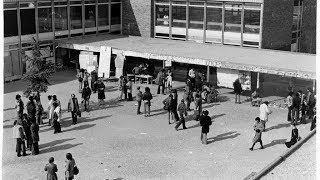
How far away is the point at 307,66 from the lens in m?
24.3

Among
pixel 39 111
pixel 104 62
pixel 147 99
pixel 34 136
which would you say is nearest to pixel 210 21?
pixel 104 62

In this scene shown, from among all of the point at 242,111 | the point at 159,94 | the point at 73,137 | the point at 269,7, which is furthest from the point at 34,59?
the point at 269,7

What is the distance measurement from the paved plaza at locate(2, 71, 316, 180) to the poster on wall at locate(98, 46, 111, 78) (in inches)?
215

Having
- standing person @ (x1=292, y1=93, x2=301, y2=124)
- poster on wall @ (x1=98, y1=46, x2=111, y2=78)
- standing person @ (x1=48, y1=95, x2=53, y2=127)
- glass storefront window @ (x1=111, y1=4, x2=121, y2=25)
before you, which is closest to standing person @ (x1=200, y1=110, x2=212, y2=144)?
standing person @ (x1=292, y1=93, x2=301, y2=124)

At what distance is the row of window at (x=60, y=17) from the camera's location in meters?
28.8

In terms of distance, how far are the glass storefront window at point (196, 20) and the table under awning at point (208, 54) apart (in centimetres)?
68

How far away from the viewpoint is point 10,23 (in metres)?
28.7

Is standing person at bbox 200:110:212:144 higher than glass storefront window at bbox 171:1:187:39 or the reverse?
the reverse

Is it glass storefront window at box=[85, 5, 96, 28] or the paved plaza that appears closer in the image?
the paved plaza

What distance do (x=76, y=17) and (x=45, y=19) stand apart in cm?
259

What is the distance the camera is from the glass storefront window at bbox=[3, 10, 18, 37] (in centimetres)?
2847

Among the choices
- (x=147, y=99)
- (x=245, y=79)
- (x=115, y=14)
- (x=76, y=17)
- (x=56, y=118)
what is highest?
(x=115, y=14)

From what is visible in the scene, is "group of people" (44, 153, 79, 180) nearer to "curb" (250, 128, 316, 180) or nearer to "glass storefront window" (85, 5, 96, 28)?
"curb" (250, 128, 316, 180)

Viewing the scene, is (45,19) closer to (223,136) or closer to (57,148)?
(57,148)
